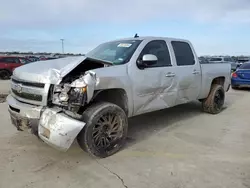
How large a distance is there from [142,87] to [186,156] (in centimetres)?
A: 136

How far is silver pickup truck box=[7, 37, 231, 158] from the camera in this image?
3.54m

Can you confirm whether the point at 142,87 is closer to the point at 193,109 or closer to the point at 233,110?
the point at 193,109

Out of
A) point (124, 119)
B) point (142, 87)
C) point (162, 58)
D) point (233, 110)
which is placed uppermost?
point (162, 58)

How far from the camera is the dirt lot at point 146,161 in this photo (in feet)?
10.8

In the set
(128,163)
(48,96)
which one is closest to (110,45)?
(48,96)

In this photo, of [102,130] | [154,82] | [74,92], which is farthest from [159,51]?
[74,92]

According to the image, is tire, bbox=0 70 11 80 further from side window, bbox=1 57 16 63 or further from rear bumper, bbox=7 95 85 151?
rear bumper, bbox=7 95 85 151

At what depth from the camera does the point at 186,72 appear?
18.4 ft

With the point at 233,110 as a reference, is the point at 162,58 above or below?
above

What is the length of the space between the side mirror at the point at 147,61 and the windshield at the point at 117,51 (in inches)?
9.0

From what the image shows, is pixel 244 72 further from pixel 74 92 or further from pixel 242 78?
pixel 74 92

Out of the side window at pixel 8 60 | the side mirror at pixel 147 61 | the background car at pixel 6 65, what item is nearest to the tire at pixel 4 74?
the background car at pixel 6 65

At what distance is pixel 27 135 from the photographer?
4973mm

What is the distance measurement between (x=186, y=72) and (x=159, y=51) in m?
0.86
